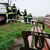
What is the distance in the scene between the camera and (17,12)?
7.52 feet

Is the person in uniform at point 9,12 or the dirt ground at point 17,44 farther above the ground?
the person in uniform at point 9,12

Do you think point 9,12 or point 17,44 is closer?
point 17,44

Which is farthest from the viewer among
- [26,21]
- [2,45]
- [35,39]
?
[26,21]

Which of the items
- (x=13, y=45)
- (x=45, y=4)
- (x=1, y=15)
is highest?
(x=45, y=4)

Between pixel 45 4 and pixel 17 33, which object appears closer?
pixel 17 33

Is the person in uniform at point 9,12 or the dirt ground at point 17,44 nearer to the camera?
the dirt ground at point 17,44

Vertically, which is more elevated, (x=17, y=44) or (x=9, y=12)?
(x=9, y=12)

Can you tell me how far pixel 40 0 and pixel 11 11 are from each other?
441mm

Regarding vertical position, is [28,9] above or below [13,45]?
above

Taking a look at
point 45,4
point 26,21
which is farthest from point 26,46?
point 45,4

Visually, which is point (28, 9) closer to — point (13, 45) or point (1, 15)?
point (1, 15)

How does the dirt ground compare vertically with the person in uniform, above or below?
below

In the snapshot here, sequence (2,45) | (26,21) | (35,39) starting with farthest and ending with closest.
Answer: (26,21) → (2,45) → (35,39)

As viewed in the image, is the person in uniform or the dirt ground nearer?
the dirt ground
